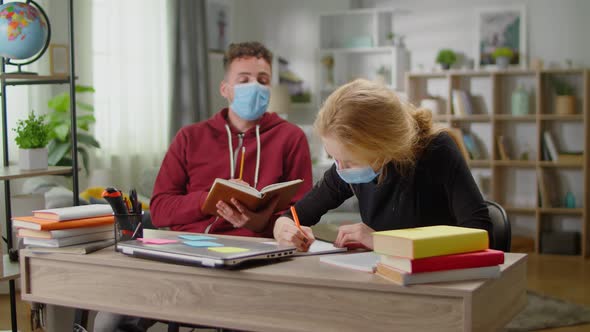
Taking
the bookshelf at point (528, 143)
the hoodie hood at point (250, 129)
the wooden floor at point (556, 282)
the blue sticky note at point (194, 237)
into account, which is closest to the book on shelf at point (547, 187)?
the bookshelf at point (528, 143)

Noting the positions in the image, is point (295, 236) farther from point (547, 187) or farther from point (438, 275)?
point (547, 187)

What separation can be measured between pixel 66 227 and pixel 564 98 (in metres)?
5.19

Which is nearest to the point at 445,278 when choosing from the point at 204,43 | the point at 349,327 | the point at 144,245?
the point at 349,327

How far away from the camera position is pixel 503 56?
643 cm

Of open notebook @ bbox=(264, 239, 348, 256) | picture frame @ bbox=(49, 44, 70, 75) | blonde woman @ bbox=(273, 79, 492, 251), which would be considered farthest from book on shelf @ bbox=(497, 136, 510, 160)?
open notebook @ bbox=(264, 239, 348, 256)

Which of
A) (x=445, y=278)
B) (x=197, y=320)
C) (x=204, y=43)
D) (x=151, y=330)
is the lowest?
(x=151, y=330)

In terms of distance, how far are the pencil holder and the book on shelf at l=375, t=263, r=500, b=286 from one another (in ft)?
2.44

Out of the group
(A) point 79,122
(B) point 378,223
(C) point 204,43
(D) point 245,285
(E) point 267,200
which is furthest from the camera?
(C) point 204,43

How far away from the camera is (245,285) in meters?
1.71

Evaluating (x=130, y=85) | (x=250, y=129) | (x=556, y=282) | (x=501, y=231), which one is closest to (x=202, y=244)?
(x=501, y=231)

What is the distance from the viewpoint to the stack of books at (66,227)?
2006 mm

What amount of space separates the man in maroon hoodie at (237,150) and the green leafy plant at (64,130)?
2017 mm

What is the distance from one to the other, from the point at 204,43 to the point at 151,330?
3871 mm

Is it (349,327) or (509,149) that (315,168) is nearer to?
(509,149)
